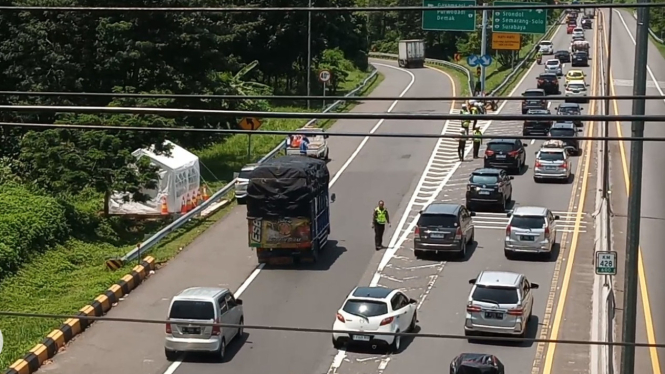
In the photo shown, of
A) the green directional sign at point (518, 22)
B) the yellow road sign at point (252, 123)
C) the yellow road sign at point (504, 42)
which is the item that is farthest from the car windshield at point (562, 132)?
the yellow road sign at point (252, 123)

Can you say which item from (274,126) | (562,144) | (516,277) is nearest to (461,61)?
(274,126)

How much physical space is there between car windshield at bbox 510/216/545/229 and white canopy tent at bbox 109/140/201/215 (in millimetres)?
11384

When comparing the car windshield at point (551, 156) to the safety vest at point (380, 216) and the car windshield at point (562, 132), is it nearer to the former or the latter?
the car windshield at point (562, 132)

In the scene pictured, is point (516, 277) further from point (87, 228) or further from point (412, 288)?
point (87, 228)

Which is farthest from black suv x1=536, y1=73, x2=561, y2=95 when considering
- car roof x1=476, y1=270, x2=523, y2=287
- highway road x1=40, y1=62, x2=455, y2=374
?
car roof x1=476, y1=270, x2=523, y2=287

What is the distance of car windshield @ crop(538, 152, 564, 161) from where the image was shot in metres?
37.3

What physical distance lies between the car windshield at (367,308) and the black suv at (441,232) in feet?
23.2

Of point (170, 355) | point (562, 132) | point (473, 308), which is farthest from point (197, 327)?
point (562, 132)

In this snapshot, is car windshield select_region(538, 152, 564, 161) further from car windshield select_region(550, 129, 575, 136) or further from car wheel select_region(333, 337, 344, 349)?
car wheel select_region(333, 337, 344, 349)

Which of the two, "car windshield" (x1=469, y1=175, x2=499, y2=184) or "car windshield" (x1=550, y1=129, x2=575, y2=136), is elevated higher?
"car windshield" (x1=550, y1=129, x2=575, y2=136)

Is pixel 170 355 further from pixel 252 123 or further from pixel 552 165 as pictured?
pixel 552 165

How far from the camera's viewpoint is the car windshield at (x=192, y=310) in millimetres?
20375

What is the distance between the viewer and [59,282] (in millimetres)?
25828

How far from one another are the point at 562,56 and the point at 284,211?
5086 cm
